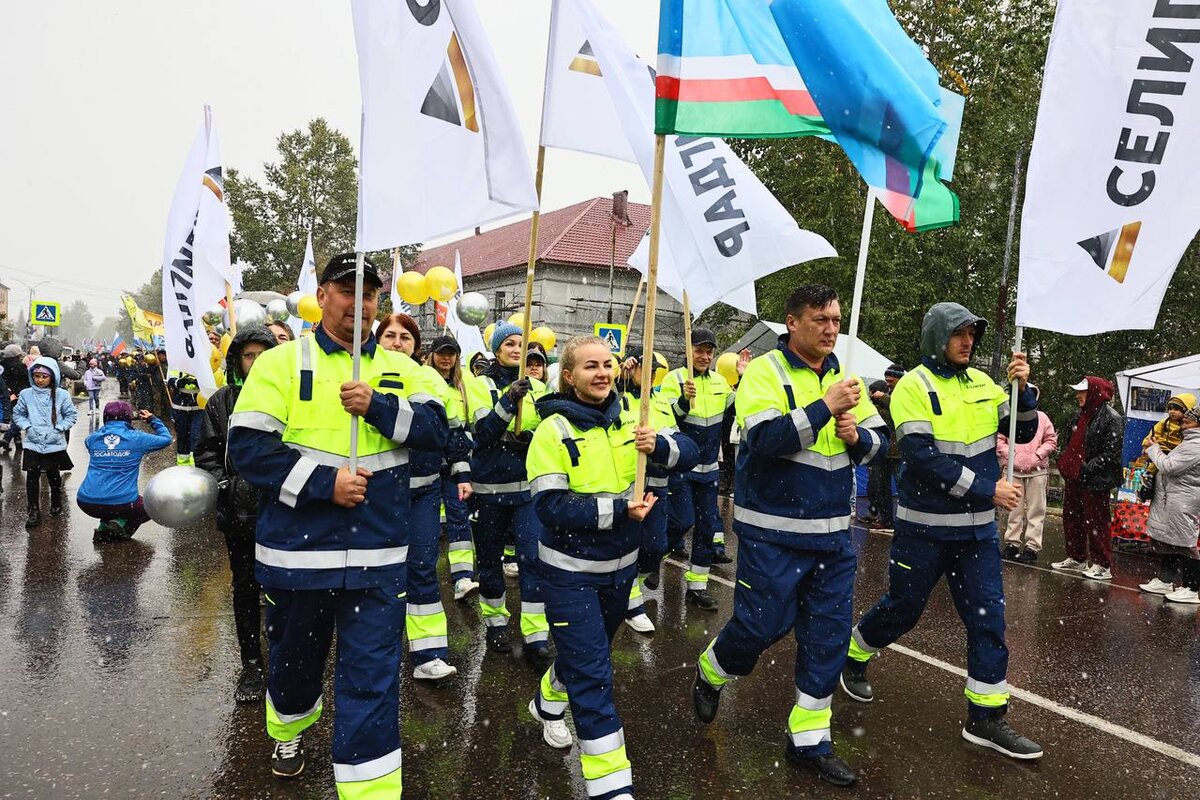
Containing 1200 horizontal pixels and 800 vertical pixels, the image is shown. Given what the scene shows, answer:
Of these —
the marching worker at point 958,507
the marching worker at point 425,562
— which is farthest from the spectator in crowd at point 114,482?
the marching worker at point 958,507

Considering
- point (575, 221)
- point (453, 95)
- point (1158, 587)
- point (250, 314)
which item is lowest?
point (1158, 587)

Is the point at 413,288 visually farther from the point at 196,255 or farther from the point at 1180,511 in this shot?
the point at 1180,511

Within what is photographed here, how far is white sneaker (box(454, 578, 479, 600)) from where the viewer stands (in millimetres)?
6496

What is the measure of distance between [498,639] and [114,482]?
16.8 ft

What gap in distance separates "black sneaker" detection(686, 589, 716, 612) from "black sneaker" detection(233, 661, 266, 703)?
3321 millimetres

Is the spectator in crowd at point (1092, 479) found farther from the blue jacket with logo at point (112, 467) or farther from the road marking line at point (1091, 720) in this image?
the blue jacket with logo at point (112, 467)

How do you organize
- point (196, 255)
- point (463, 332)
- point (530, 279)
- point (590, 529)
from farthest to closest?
point (463, 332) < point (196, 255) < point (530, 279) < point (590, 529)

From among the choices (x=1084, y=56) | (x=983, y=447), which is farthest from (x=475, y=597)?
(x=1084, y=56)

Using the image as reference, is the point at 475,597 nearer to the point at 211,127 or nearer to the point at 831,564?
the point at 831,564

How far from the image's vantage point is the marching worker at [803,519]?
369 cm

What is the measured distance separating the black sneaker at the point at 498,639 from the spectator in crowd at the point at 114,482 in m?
4.80

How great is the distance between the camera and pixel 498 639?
5.32m

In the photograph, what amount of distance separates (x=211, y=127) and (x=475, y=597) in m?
4.12

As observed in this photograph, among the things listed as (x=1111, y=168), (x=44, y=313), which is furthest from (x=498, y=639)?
(x=44, y=313)
